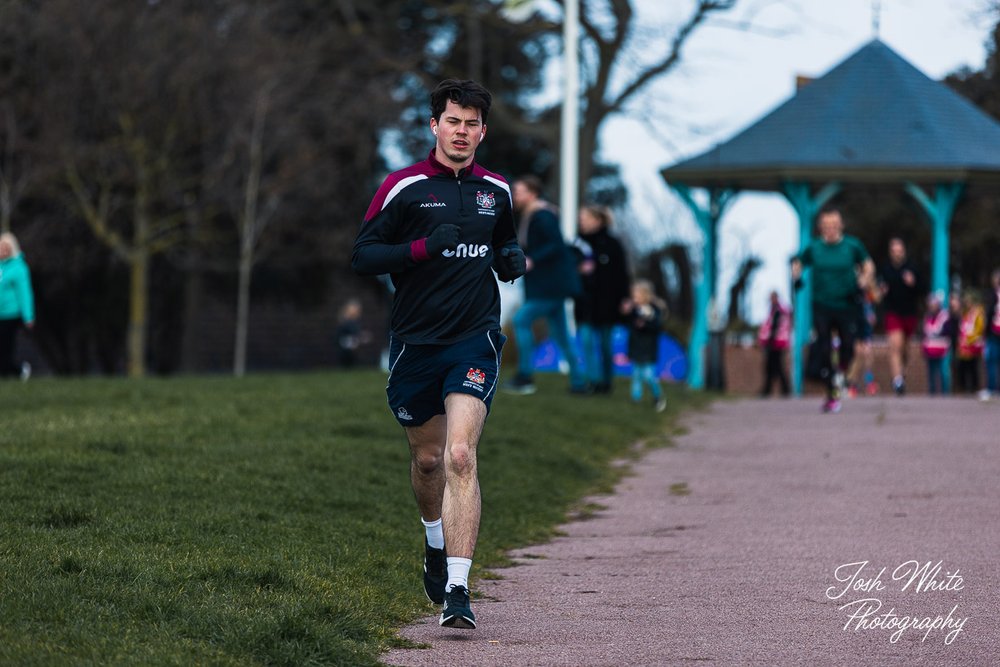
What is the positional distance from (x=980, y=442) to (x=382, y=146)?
30526 mm

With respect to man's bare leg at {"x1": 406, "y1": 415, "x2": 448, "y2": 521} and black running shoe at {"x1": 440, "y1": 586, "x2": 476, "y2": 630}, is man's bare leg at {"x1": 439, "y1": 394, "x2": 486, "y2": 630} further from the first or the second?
man's bare leg at {"x1": 406, "y1": 415, "x2": 448, "y2": 521}

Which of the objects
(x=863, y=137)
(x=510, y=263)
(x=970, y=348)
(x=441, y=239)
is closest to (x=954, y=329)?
(x=970, y=348)

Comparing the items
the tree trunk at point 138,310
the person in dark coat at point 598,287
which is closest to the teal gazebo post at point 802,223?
the person in dark coat at point 598,287

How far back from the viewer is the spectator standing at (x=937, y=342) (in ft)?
77.6

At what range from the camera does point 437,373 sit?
7.03 meters

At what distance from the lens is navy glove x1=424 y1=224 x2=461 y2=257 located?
6.75 meters

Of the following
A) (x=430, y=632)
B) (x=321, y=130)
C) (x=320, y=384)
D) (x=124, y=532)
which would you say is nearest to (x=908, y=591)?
(x=430, y=632)

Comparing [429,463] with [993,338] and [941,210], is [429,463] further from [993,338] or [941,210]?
[941,210]

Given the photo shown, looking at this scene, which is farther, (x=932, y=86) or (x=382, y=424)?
(x=932, y=86)

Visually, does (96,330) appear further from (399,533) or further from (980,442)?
(399,533)

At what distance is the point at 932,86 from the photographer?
26.8m

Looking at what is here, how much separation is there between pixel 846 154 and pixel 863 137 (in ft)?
2.17

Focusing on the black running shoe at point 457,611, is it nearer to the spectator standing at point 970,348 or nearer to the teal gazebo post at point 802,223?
the teal gazebo post at point 802,223

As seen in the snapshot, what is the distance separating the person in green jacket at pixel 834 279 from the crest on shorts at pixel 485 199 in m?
10.00
